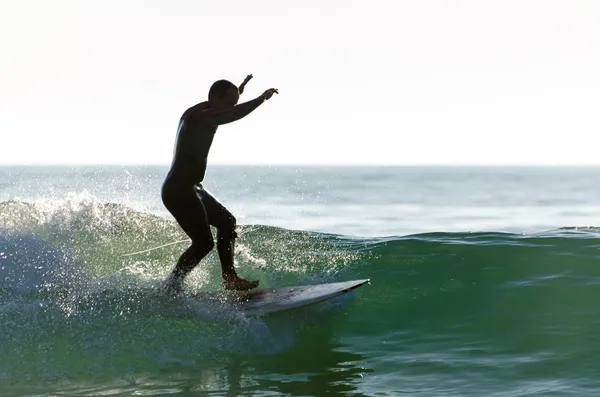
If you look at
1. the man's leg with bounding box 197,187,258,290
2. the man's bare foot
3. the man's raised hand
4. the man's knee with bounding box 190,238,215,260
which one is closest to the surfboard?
the man's bare foot

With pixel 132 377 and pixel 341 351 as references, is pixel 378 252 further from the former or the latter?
pixel 132 377

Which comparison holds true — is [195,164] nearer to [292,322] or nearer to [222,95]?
[222,95]

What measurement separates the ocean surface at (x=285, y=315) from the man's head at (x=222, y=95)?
1.76 m

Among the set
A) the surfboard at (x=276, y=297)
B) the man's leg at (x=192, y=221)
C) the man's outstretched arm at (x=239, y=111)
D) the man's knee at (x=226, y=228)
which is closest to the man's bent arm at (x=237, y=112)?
the man's outstretched arm at (x=239, y=111)

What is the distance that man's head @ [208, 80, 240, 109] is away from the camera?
25.3ft

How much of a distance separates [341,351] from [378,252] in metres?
3.92

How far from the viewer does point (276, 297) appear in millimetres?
8312

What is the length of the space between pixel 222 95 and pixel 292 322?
2332 millimetres

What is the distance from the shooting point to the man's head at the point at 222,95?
7.71 m

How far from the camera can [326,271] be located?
11438 mm

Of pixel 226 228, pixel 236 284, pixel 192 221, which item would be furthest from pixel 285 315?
pixel 192 221

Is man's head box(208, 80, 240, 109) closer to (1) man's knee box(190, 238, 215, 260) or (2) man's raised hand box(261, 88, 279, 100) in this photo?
(2) man's raised hand box(261, 88, 279, 100)

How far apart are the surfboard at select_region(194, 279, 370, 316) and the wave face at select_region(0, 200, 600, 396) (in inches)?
5.7

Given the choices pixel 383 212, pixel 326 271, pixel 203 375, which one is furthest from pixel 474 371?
pixel 383 212
